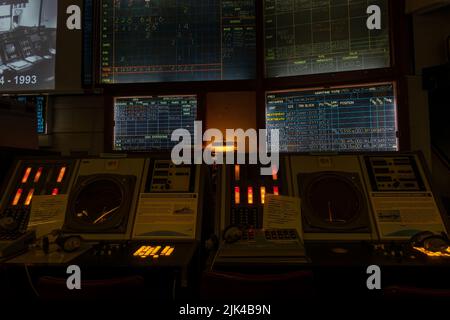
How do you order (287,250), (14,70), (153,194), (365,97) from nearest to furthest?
(287,250) → (153,194) → (365,97) → (14,70)

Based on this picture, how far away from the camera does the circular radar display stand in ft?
4.96

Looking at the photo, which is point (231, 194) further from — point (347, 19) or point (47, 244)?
point (347, 19)

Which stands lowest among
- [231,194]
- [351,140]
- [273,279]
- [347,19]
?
[273,279]

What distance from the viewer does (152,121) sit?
235cm

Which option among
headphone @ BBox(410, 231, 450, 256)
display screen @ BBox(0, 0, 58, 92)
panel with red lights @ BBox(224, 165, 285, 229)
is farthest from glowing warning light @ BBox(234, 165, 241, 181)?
display screen @ BBox(0, 0, 58, 92)

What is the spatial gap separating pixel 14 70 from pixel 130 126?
114 cm

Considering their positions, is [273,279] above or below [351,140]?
below

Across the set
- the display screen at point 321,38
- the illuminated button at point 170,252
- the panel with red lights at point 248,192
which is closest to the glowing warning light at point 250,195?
the panel with red lights at point 248,192

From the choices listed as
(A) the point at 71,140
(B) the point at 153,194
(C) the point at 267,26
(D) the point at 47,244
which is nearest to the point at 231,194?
(B) the point at 153,194

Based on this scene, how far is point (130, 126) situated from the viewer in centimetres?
237

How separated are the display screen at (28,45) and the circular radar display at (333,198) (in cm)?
222

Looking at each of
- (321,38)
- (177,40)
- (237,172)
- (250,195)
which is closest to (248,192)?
(250,195)

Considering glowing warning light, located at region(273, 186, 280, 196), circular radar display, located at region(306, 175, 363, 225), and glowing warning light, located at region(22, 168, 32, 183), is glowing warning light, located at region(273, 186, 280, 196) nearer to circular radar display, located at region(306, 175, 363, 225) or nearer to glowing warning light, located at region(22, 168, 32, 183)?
circular radar display, located at region(306, 175, 363, 225)

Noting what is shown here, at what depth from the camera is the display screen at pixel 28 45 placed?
2.55 metres
